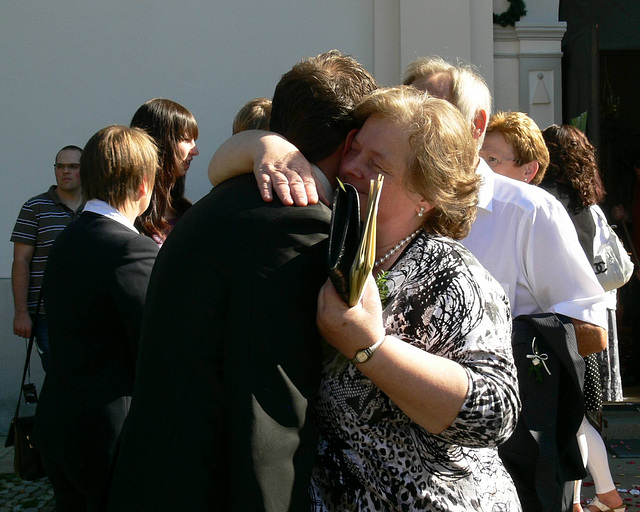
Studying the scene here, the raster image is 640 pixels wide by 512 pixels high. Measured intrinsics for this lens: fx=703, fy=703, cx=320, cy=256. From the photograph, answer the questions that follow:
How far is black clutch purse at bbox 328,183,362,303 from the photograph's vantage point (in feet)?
3.76

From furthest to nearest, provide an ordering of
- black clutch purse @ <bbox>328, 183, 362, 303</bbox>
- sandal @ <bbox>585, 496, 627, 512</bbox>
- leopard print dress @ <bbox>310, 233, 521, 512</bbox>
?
sandal @ <bbox>585, 496, 627, 512</bbox>, leopard print dress @ <bbox>310, 233, 521, 512</bbox>, black clutch purse @ <bbox>328, 183, 362, 303</bbox>

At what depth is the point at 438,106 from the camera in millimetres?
1481

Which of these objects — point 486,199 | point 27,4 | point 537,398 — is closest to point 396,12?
point 27,4

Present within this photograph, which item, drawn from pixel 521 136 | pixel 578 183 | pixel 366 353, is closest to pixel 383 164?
pixel 366 353

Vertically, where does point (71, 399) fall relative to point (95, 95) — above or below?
below

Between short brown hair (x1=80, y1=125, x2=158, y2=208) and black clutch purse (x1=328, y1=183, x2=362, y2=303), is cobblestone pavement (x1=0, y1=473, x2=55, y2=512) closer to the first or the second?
short brown hair (x1=80, y1=125, x2=158, y2=208)

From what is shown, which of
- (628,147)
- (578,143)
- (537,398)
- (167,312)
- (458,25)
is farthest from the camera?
(628,147)

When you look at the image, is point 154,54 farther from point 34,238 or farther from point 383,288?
point 383,288

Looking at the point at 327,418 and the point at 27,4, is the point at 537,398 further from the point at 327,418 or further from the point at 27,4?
the point at 27,4

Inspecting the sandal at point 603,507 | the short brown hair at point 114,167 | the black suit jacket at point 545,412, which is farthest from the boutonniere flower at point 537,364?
the sandal at point 603,507

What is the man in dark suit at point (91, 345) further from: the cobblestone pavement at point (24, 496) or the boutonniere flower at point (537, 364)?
the cobblestone pavement at point (24, 496)

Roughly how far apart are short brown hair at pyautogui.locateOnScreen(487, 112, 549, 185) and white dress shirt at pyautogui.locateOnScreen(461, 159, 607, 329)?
2.12 feet

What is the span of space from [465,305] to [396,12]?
4.58 m

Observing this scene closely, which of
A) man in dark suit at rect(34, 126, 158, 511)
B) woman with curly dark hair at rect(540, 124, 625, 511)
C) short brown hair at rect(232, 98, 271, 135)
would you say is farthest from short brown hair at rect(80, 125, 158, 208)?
woman with curly dark hair at rect(540, 124, 625, 511)
